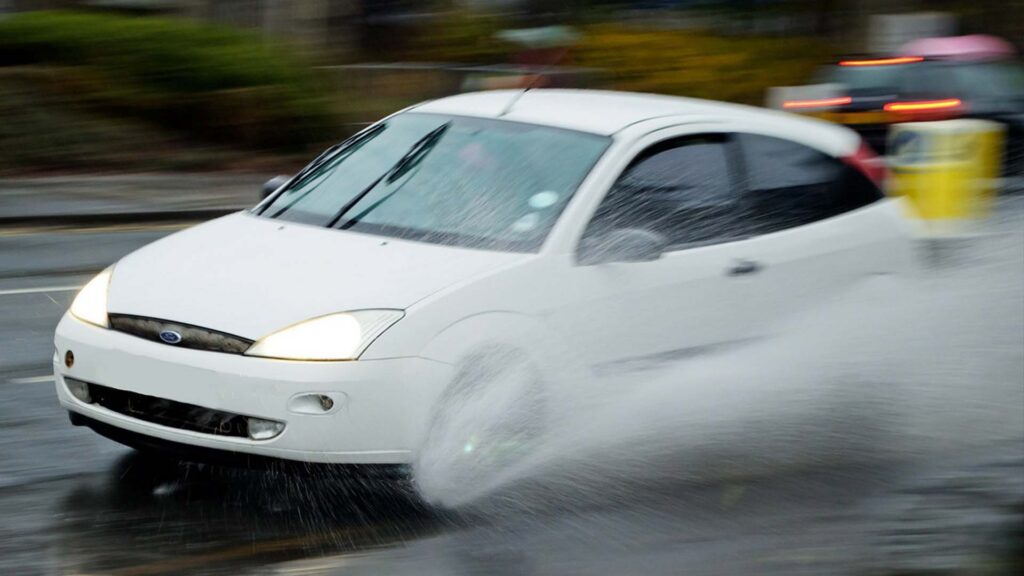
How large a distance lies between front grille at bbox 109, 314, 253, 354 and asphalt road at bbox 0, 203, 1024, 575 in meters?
0.52

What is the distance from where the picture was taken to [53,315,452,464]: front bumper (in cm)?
522

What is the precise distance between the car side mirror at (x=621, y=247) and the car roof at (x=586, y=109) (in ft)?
1.83

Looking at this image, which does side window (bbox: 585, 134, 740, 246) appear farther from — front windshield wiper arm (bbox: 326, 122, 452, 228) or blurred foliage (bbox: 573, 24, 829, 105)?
blurred foliage (bbox: 573, 24, 829, 105)

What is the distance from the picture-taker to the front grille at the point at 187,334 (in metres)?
5.30

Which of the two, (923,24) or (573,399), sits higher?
(923,24)

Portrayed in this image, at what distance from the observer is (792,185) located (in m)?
6.86

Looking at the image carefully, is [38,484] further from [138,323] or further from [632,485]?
[632,485]

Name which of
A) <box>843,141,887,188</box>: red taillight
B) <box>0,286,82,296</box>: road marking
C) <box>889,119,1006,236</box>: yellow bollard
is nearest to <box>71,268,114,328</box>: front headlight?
<box>843,141,887,188</box>: red taillight

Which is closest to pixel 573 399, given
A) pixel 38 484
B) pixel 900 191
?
pixel 38 484

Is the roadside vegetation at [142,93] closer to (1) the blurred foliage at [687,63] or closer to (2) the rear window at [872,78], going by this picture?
(1) the blurred foliage at [687,63]

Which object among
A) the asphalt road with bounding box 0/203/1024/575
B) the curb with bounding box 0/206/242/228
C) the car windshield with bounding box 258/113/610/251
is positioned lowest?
the asphalt road with bounding box 0/203/1024/575

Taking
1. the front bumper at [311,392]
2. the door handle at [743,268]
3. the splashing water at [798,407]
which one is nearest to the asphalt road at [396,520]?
the splashing water at [798,407]

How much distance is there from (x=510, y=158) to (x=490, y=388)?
4.05 feet

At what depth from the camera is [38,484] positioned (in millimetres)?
5859
